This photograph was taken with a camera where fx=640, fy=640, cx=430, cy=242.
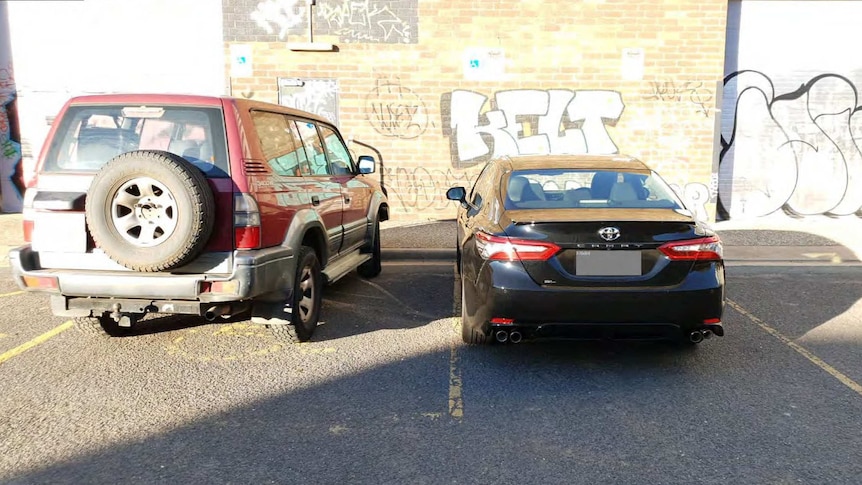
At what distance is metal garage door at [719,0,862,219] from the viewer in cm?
1167

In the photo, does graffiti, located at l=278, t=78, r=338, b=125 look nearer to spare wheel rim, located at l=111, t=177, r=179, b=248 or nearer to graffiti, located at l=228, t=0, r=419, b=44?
graffiti, located at l=228, t=0, r=419, b=44

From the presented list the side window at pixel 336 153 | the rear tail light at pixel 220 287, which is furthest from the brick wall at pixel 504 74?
the rear tail light at pixel 220 287

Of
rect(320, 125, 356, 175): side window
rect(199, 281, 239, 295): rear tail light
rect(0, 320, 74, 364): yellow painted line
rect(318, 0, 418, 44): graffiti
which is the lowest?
rect(0, 320, 74, 364): yellow painted line

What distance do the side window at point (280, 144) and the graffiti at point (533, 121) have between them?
257 inches

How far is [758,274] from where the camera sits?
8.05 metres

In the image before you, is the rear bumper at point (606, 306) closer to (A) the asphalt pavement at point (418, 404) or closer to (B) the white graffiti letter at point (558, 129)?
(A) the asphalt pavement at point (418, 404)

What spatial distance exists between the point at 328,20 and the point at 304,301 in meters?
7.64

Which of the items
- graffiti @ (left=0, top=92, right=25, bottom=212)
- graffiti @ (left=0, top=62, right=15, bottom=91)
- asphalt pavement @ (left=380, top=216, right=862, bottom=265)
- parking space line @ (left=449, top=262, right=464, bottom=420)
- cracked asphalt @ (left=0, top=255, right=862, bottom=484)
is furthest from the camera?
graffiti @ (left=0, top=92, right=25, bottom=212)

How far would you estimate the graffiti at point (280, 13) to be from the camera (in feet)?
37.3

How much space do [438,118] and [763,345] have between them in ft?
25.2

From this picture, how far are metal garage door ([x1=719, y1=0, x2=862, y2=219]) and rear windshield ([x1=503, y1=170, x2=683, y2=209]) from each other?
794cm

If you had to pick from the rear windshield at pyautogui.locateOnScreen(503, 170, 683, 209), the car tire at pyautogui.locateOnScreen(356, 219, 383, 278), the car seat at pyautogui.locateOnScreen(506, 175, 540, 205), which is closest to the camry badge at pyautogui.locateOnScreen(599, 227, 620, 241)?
the rear windshield at pyautogui.locateOnScreen(503, 170, 683, 209)

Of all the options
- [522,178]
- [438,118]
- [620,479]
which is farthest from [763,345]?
[438,118]

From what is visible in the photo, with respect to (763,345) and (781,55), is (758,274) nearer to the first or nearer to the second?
(763,345)
